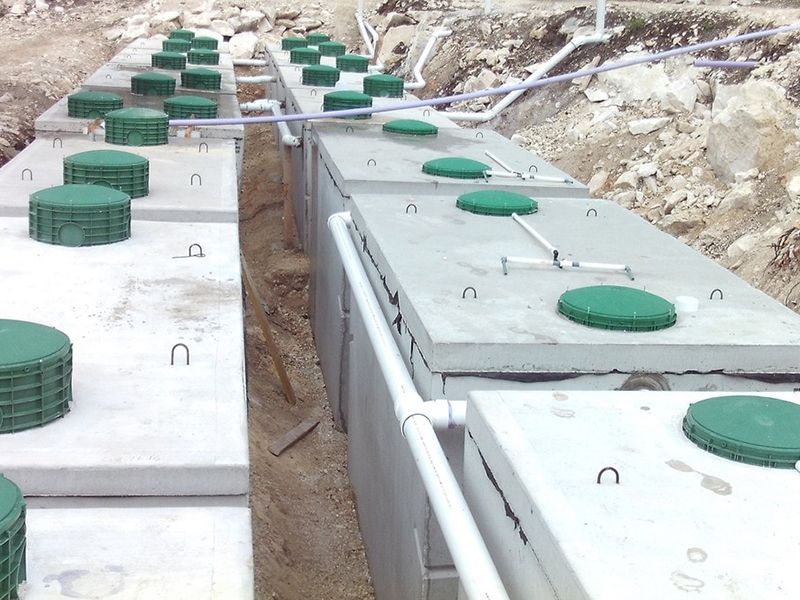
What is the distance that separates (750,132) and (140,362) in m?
9.37

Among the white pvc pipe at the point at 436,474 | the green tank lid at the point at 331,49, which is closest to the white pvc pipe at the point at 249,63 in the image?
the green tank lid at the point at 331,49

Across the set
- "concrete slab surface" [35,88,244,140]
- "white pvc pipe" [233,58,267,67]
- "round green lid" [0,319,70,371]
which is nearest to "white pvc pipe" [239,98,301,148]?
"concrete slab surface" [35,88,244,140]

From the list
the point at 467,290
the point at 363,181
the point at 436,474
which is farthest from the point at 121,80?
the point at 436,474

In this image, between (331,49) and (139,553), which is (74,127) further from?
(331,49)

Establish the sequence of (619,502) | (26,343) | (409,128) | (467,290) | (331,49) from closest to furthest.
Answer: (619,502) → (26,343) → (467,290) → (409,128) → (331,49)

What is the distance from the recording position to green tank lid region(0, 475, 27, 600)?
131 inches

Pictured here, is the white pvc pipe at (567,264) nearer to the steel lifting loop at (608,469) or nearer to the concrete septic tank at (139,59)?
Answer: the steel lifting loop at (608,469)

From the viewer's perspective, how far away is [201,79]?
15.8 meters

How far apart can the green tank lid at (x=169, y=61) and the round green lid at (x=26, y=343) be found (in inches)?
550

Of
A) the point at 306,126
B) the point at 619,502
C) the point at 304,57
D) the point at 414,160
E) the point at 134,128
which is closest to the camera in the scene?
the point at 619,502

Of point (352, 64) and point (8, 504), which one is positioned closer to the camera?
point (8, 504)

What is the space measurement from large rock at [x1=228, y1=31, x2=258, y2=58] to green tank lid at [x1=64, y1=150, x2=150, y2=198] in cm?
1756

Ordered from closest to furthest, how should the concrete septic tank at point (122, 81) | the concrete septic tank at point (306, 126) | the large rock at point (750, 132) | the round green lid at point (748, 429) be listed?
the round green lid at point (748, 429) < the large rock at point (750, 132) < the concrete septic tank at point (306, 126) < the concrete septic tank at point (122, 81)

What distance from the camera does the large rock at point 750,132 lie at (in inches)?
488
